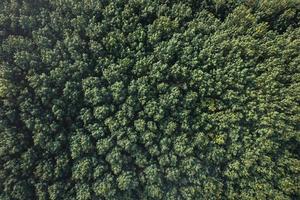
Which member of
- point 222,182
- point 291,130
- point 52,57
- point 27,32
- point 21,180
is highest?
point 27,32

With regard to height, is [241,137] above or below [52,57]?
below

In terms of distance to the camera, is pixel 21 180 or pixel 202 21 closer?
pixel 21 180

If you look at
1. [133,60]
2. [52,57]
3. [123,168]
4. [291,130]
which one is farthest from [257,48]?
[52,57]

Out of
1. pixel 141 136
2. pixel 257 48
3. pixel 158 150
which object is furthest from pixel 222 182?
pixel 257 48

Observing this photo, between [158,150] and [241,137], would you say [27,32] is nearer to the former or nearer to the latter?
[158,150]

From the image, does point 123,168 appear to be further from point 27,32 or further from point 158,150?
point 27,32

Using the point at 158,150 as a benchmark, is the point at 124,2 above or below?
above
